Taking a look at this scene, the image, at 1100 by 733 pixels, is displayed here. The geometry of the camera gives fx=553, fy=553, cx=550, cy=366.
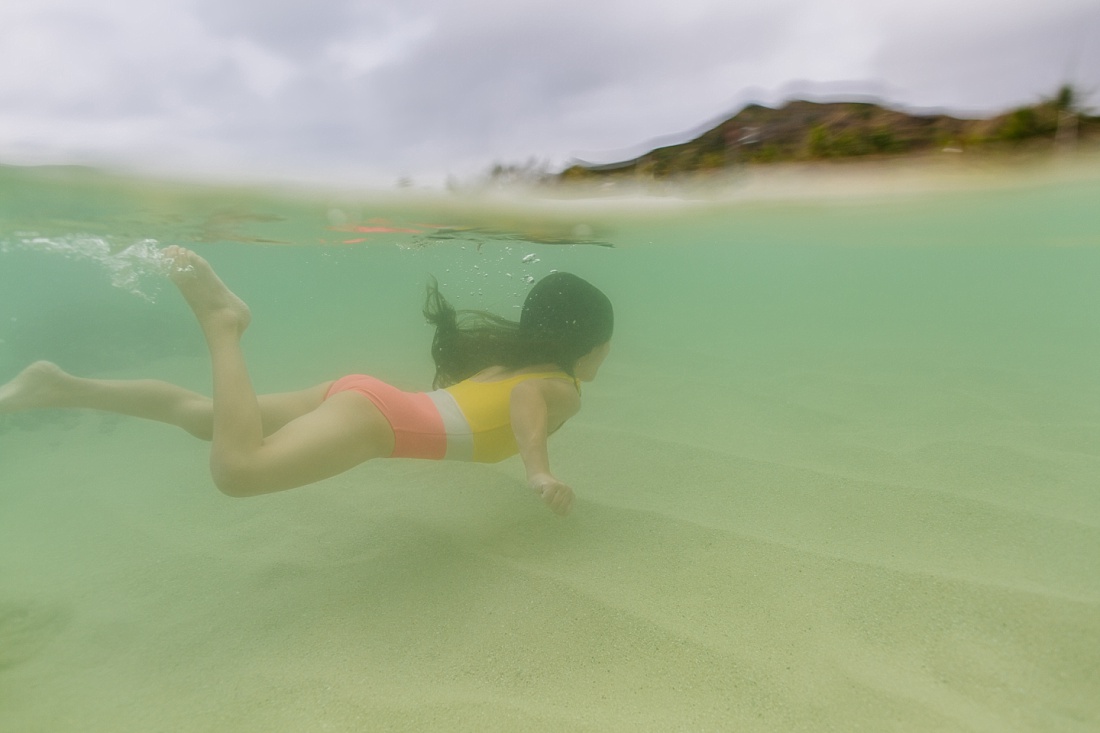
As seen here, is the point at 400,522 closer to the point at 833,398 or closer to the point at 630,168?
the point at 630,168

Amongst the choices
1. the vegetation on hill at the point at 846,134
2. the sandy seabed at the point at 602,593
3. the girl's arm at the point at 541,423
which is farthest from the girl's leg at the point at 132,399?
the vegetation on hill at the point at 846,134

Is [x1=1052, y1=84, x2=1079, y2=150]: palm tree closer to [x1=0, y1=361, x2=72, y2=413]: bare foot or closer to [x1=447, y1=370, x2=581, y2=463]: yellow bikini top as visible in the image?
[x1=447, y1=370, x2=581, y2=463]: yellow bikini top

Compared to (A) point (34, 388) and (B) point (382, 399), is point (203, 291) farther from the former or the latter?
(A) point (34, 388)

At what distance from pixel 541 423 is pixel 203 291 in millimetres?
1961

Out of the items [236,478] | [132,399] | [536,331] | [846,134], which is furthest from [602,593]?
[846,134]

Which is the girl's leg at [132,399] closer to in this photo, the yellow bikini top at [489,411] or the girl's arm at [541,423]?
the yellow bikini top at [489,411]

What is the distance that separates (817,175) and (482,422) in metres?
4.30

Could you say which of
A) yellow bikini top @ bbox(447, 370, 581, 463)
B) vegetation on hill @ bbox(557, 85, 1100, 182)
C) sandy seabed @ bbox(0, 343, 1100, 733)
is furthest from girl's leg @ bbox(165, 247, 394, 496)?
vegetation on hill @ bbox(557, 85, 1100, 182)

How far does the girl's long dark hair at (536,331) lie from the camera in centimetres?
351

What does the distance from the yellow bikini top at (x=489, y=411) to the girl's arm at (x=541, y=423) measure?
92 mm

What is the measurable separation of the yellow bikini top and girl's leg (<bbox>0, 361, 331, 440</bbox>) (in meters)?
1.01

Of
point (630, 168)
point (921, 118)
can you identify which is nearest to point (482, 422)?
point (630, 168)

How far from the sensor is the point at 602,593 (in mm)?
2527

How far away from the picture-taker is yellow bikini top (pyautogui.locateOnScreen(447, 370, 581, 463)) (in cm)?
323
